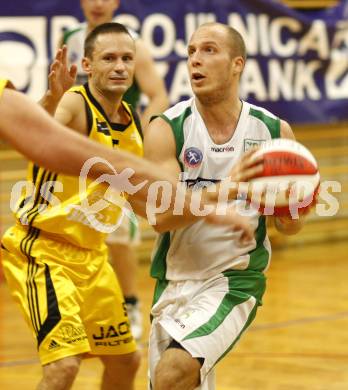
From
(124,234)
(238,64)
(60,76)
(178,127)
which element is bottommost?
(124,234)

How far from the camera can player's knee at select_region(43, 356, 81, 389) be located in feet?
14.2

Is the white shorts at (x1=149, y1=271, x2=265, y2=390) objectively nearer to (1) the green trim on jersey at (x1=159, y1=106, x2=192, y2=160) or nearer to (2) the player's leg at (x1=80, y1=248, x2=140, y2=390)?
(2) the player's leg at (x1=80, y1=248, x2=140, y2=390)

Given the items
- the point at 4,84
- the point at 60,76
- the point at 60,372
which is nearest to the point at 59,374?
the point at 60,372

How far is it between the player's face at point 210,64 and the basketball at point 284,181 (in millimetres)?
421

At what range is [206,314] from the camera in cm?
413

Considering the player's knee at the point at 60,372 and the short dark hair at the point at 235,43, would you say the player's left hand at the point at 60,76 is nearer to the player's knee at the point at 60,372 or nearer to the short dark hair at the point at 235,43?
the short dark hair at the point at 235,43

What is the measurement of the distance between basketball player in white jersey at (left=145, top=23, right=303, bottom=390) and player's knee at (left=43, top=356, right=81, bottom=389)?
38 centimetres

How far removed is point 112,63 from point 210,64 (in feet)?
2.78

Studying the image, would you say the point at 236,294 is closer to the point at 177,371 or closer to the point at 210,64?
the point at 177,371

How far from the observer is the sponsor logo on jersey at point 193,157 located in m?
4.29

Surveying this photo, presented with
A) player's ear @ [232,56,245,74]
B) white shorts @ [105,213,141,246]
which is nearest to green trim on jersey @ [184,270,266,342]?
player's ear @ [232,56,245,74]

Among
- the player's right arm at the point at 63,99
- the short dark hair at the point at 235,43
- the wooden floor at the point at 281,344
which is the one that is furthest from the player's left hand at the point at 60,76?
the wooden floor at the point at 281,344

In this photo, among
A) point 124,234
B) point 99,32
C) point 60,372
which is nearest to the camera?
point 60,372

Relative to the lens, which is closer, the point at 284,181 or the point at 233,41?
the point at 284,181
